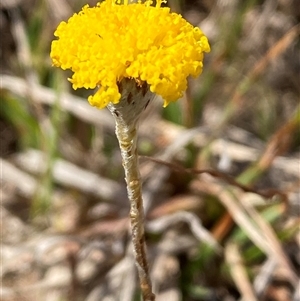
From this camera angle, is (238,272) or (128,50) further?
(238,272)

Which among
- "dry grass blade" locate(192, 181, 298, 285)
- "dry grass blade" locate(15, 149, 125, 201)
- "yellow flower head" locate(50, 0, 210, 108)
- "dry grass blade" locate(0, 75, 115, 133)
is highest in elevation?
"dry grass blade" locate(0, 75, 115, 133)

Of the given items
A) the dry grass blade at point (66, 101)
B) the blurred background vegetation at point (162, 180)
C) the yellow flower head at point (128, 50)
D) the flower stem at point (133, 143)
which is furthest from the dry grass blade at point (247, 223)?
the yellow flower head at point (128, 50)

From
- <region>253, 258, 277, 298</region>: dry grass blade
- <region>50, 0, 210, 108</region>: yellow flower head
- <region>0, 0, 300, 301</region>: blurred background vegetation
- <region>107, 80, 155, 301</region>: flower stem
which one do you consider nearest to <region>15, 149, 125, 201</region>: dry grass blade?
<region>0, 0, 300, 301</region>: blurred background vegetation

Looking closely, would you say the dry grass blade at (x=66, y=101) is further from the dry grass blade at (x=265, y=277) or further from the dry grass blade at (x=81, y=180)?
the dry grass blade at (x=265, y=277)

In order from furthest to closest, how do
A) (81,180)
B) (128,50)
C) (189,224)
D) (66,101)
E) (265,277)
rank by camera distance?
(66,101), (81,180), (189,224), (265,277), (128,50)

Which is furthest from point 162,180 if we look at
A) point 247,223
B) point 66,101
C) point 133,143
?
point 133,143

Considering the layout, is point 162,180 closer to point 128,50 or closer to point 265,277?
point 265,277

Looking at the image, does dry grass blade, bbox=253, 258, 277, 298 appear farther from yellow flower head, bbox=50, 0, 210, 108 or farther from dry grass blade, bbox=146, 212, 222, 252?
yellow flower head, bbox=50, 0, 210, 108
